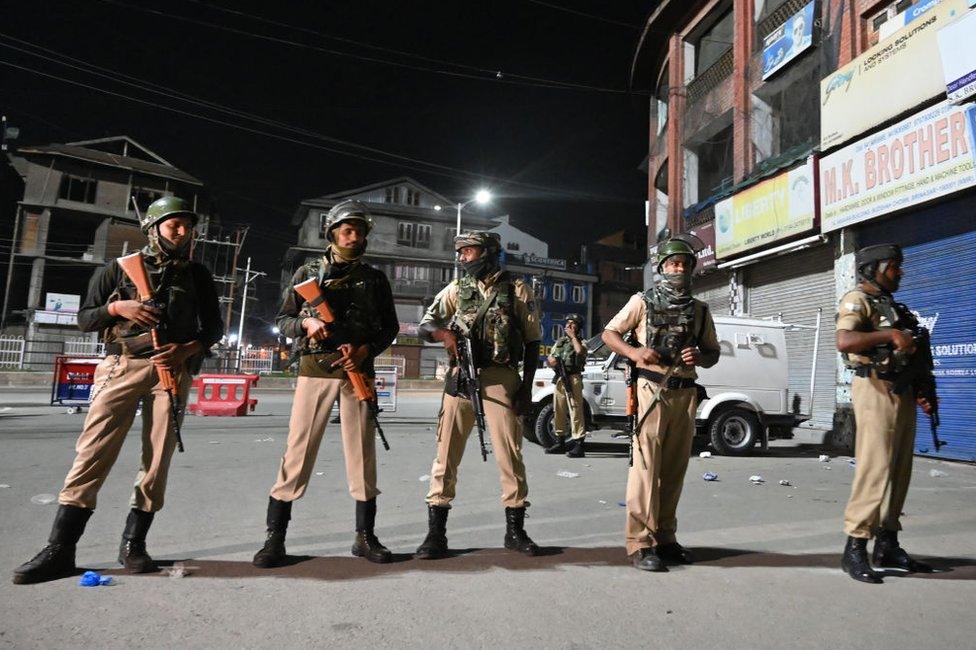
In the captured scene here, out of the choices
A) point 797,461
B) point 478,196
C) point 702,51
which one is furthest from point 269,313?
point 797,461

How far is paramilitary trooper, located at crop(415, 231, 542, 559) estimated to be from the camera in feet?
12.8

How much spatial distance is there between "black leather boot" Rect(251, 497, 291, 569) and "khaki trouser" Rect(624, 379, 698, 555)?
2055mm

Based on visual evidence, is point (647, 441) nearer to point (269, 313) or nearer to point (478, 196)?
point (478, 196)

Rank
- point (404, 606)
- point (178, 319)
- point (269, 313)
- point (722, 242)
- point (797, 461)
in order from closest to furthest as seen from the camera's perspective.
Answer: point (404, 606), point (178, 319), point (797, 461), point (722, 242), point (269, 313)

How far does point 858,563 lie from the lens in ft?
11.7

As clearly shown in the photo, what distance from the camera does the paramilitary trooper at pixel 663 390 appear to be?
3727 mm

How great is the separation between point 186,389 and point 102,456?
1.89 feet

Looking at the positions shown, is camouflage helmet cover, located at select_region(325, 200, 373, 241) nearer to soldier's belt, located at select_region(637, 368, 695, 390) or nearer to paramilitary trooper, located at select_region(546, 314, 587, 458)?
soldier's belt, located at select_region(637, 368, 695, 390)

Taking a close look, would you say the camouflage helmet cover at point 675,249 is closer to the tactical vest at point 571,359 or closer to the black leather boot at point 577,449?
the tactical vest at point 571,359

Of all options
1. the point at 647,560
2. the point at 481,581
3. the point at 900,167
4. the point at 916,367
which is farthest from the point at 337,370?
the point at 900,167

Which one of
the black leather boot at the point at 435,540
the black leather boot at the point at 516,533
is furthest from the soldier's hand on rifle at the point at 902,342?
the black leather boot at the point at 435,540

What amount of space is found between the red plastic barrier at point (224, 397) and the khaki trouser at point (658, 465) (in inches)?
470

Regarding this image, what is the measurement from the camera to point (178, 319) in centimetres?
350

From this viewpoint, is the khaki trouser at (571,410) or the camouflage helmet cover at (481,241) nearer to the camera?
the camouflage helmet cover at (481,241)
